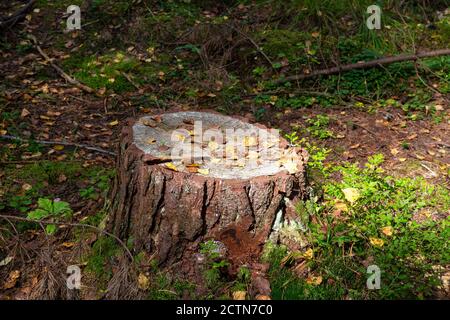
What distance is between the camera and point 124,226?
3281 mm

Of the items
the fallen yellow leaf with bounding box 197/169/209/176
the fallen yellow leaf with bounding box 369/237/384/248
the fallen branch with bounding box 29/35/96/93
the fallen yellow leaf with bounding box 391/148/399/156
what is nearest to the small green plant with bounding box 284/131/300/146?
the fallen yellow leaf with bounding box 391/148/399/156

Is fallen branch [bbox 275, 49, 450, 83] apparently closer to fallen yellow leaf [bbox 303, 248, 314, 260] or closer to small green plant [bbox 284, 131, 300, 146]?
small green plant [bbox 284, 131, 300, 146]

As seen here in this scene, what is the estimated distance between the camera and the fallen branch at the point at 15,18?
22.8ft

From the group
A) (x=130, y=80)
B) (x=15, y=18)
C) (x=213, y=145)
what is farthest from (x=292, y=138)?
(x=15, y=18)

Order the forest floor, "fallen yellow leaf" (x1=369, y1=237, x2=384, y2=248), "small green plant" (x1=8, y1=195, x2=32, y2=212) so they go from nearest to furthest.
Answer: the forest floor, "fallen yellow leaf" (x1=369, y1=237, x2=384, y2=248), "small green plant" (x1=8, y1=195, x2=32, y2=212)

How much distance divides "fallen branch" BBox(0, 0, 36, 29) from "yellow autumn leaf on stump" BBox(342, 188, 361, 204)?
5.73 metres

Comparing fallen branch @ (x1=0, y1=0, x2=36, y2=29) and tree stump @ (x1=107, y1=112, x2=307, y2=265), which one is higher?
tree stump @ (x1=107, y1=112, x2=307, y2=265)

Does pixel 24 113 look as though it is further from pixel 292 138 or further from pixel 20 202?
pixel 292 138

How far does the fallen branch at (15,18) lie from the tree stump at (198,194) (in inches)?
184

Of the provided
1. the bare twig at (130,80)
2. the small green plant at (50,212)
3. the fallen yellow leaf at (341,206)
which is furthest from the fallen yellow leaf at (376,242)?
the bare twig at (130,80)

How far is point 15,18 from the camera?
7074 millimetres

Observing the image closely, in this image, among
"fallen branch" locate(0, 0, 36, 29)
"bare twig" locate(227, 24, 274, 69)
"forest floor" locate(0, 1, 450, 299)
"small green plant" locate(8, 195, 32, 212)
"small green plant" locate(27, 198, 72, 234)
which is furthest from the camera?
"fallen branch" locate(0, 0, 36, 29)

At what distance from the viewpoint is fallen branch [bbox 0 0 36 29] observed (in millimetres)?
6959

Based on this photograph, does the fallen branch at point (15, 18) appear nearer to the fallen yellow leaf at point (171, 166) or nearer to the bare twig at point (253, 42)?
the bare twig at point (253, 42)
